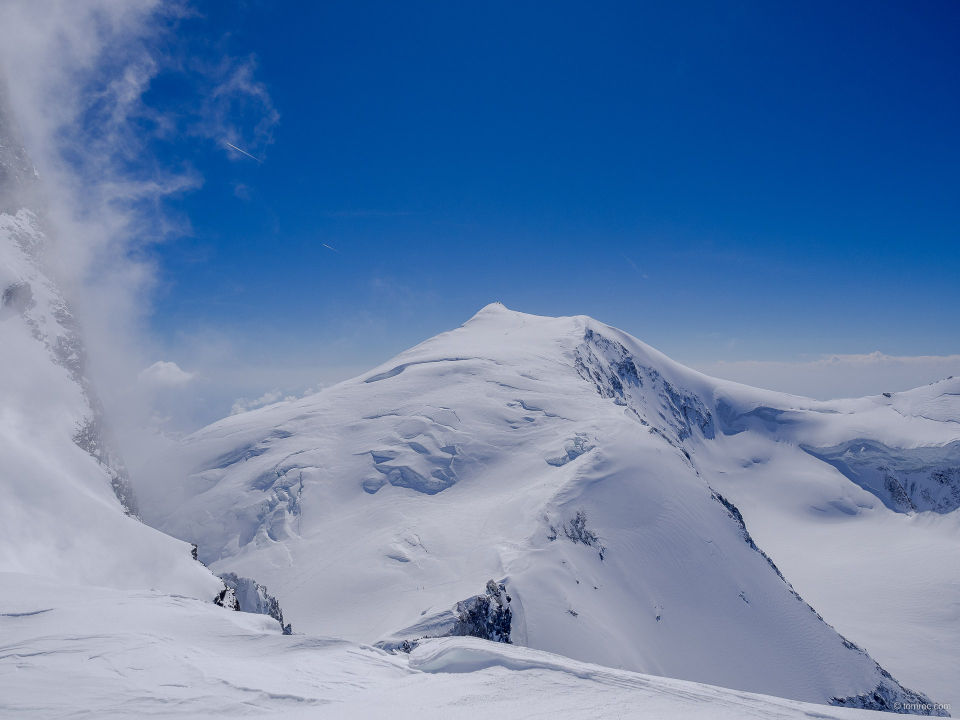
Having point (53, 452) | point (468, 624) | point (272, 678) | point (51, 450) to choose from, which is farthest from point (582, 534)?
point (51, 450)

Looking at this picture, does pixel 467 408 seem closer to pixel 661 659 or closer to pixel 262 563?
pixel 262 563

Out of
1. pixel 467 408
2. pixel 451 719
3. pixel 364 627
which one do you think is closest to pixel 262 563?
pixel 364 627

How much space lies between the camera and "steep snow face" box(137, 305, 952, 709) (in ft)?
71.7

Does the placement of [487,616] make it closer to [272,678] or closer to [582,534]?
[582,534]

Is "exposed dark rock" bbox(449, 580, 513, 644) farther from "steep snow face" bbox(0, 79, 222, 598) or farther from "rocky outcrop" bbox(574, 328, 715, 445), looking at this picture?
"rocky outcrop" bbox(574, 328, 715, 445)

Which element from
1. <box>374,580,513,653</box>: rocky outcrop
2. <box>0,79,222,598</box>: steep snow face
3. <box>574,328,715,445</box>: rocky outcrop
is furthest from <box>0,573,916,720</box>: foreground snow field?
<box>574,328,715,445</box>: rocky outcrop

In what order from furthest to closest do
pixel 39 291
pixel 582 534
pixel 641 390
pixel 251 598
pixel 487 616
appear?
1. pixel 641 390
2. pixel 39 291
3. pixel 582 534
4. pixel 251 598
5. pixel 487 616

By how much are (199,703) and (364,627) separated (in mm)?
16336

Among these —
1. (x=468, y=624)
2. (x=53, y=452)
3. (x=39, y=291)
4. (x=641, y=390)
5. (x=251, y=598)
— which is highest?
(x=641, y=390)

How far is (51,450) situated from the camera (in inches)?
909

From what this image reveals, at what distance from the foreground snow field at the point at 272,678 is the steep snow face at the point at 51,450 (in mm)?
6987

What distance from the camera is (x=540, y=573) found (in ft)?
69.5

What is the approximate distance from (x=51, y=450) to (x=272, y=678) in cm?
2471

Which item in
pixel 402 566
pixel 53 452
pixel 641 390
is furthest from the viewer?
pixel 641 390
